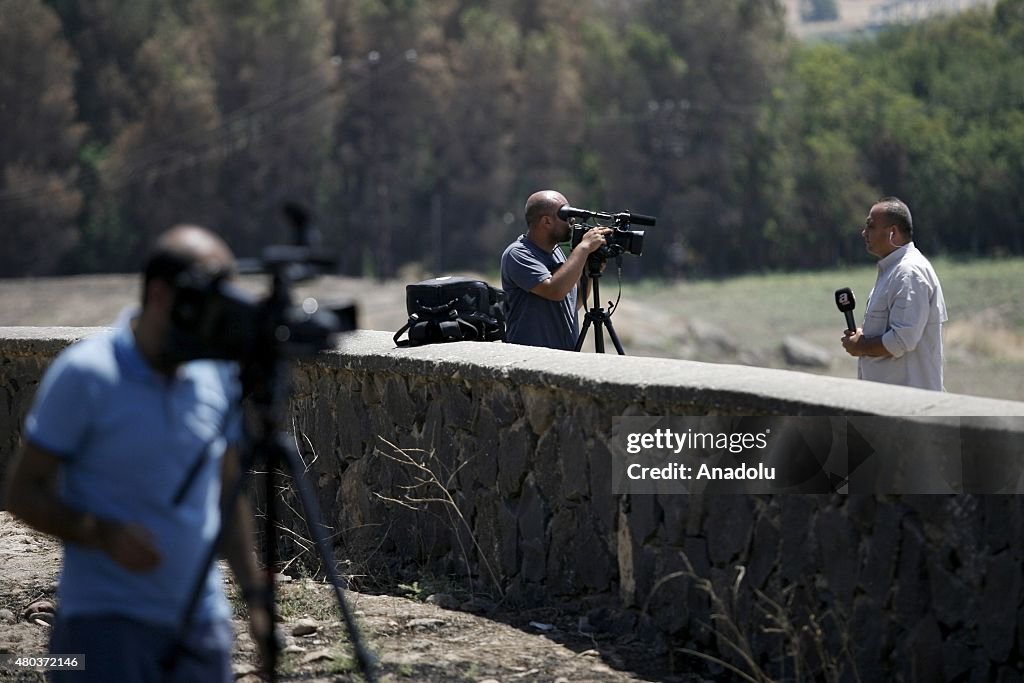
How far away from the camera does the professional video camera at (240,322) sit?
2.91 m

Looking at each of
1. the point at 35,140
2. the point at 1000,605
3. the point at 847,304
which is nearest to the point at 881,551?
the point at 1000,605

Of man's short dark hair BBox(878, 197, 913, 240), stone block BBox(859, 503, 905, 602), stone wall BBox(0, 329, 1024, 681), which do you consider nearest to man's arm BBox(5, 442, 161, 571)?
stone wall BBox(0, 329, 1024, 681)

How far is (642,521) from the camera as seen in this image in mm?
5133

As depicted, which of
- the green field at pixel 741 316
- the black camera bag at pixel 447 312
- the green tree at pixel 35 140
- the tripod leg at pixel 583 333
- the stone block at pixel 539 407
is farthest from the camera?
the green tree at pixel 35 140

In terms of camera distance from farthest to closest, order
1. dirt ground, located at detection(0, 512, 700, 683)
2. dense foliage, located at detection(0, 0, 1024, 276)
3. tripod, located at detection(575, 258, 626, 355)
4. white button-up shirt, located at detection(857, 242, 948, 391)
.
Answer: dense foliage, located at detection(0, 0, 1024, 276), tripod, located at detection(575, 258, 626, 355), white button-up shirt, located at detection(857, 242, 948, 391), dirt ground, located at detection(0, 512, 700, 683)

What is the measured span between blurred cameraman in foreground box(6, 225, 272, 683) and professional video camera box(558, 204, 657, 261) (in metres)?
3.82

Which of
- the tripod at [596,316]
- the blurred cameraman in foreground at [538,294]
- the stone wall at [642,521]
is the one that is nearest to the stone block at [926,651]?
the stone wall at [642,521]

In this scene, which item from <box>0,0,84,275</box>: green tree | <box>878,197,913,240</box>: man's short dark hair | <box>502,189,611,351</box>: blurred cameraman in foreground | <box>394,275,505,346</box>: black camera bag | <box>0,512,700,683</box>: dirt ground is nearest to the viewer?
<box>0,512,700,683</box>: dirt ground

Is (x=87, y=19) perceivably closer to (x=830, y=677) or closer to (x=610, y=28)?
(x=610, y=28)

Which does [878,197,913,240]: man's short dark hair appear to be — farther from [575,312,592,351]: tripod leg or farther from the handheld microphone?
[575,312,592,351]: tripod leg

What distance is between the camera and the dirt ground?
496 cm

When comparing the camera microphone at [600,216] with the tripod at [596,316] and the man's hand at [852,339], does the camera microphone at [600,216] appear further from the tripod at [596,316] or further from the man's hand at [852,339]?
the man's hand at [852,339]

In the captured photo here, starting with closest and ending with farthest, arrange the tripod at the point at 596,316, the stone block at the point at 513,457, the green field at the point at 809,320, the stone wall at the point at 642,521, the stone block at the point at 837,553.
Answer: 1. the stone wall at the point at 642,521
2. the stone block at the point at 837,553
3. the stone block at the point at 513,457
4. the tripod at the point at 596,316
5. the green field at the point at 809,320

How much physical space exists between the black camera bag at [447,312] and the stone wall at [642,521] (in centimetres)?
18
